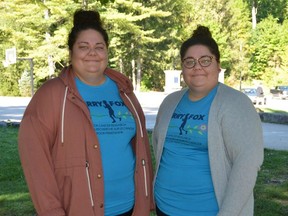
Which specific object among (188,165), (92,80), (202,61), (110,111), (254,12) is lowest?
(188,165)

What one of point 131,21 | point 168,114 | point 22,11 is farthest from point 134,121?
point 131,21

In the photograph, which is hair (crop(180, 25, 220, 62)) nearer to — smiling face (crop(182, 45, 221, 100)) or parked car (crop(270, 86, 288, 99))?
smiling face (crop(182, 45, 221, 100))

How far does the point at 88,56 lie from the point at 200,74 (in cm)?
67

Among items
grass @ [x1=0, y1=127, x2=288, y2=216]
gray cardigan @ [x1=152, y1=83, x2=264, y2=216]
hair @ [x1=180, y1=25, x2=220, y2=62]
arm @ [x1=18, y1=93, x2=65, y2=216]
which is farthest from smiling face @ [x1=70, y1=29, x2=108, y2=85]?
grass @ [x1=0, y1=127, x2=288, y2=216]

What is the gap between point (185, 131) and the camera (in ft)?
8.45

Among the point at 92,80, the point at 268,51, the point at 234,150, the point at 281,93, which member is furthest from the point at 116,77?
the point at 268,51

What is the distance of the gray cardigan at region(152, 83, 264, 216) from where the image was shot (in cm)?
232

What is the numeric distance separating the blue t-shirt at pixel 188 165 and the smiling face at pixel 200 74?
0.04 metres

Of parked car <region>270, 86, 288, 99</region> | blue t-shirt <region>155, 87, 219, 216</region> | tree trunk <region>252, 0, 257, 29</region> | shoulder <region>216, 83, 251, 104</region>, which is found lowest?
parked car <region>270, 86, 288, 99</region>

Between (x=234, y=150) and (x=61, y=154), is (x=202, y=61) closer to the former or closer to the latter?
(x=234, y=150)

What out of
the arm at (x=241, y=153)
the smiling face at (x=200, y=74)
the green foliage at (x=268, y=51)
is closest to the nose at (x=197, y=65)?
the smiling face at (x=200, y=74)

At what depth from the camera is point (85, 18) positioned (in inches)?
102

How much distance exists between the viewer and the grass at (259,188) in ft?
16.7

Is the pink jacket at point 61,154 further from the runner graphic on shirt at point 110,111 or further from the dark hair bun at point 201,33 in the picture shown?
the dark hair bun at point 201,33
